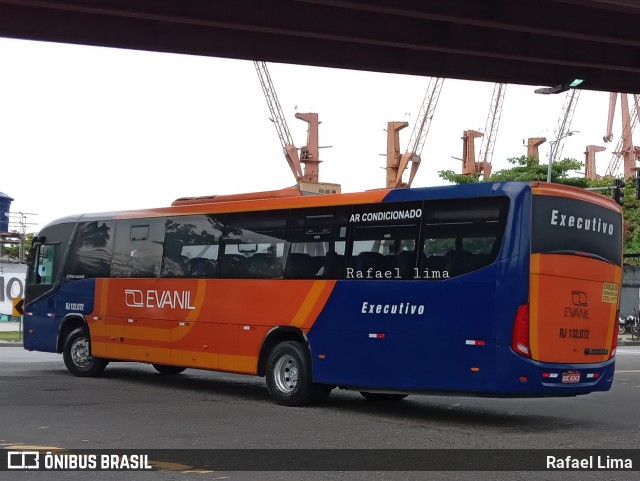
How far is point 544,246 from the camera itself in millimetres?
12906

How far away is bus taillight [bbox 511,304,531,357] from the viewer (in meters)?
12.7

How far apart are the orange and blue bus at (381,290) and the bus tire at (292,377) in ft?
Result: 0.07

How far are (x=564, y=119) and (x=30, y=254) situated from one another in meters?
121

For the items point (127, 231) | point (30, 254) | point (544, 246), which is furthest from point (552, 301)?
point (30, 254)

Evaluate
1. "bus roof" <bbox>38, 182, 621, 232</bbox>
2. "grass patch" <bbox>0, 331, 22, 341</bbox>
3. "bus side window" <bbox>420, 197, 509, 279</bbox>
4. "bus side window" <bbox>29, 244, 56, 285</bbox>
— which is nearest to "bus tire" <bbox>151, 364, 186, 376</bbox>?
"bus side window" <bbox>29, 244, 56, 285</bbox>

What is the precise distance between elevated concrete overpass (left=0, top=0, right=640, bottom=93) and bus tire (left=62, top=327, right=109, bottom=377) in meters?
5.63

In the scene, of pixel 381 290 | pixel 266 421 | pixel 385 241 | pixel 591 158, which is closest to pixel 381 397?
pixel 381 290

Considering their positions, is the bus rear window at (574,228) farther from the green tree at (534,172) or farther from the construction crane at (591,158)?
the construction crane at (591,158)

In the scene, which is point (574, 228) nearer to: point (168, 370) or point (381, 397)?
point (381, 397)

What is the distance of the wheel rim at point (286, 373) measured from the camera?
15.2m

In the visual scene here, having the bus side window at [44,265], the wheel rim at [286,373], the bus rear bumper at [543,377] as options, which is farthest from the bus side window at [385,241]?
the bus side window at [44,265]

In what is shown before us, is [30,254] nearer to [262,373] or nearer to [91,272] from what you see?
[91,272]

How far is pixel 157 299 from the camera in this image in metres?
17.8

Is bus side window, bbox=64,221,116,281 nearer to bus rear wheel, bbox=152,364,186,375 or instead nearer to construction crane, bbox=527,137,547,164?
bus rear wheel, bbox=152,364,186,375
